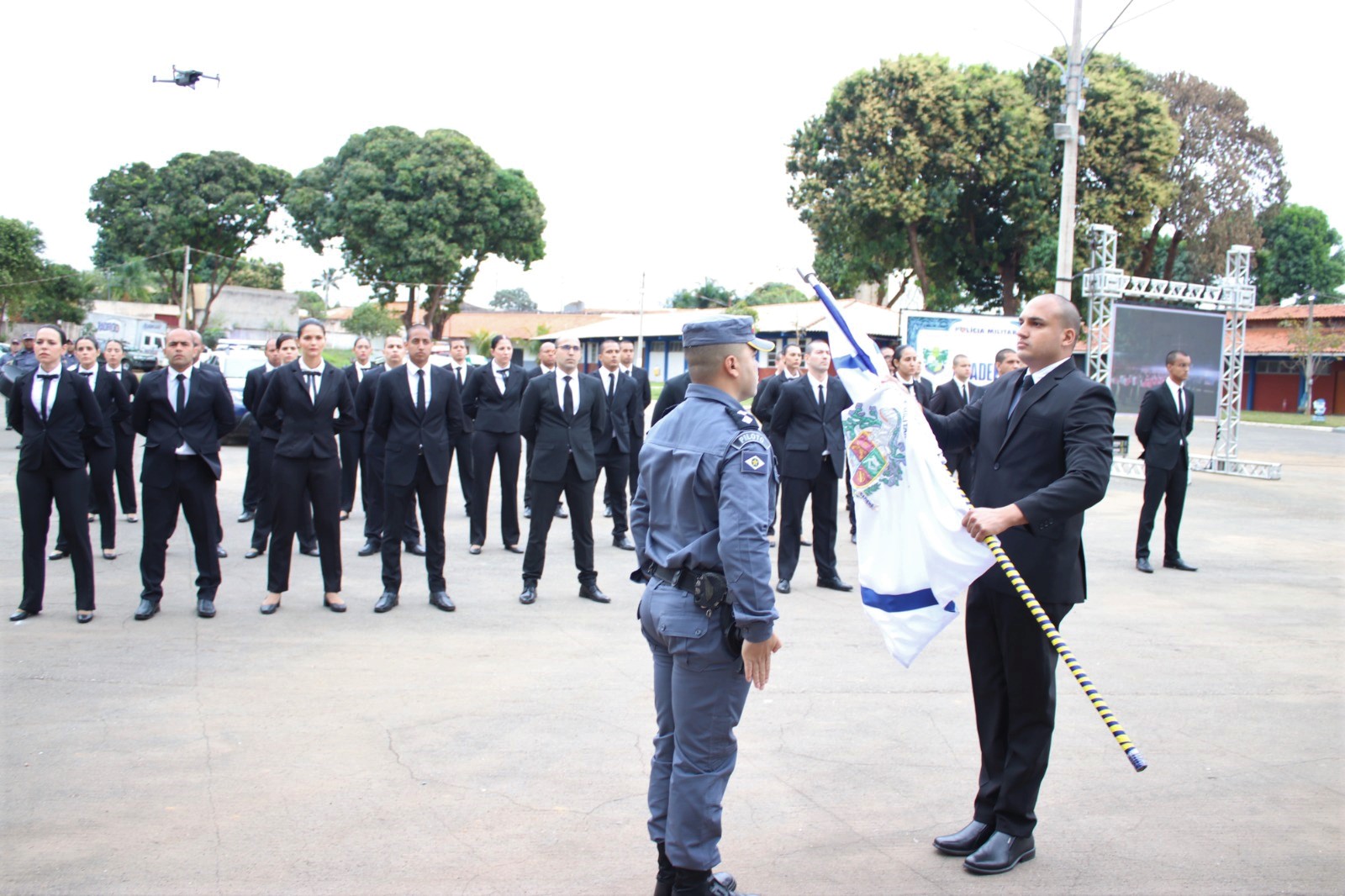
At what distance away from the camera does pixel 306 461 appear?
7.73 metres

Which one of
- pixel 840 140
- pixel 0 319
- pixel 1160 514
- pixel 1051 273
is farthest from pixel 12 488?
pixel 0 319

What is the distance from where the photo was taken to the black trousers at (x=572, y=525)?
8.26m

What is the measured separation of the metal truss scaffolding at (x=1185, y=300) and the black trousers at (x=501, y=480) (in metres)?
12.3

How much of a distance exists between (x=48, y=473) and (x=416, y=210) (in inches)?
1821

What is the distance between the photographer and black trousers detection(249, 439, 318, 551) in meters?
7.73

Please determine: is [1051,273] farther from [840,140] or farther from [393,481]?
[393,481]

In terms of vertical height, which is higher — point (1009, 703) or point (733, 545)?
point (733, 545)

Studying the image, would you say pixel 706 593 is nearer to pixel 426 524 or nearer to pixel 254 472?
pixel 426 524

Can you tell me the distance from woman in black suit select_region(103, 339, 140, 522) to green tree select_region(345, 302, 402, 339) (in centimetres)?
5753

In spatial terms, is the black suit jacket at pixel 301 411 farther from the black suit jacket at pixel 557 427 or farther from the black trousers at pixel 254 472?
the black trousers at pixel 254 472

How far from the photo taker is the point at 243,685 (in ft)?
19.3

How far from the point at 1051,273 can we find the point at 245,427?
2465 centimetres

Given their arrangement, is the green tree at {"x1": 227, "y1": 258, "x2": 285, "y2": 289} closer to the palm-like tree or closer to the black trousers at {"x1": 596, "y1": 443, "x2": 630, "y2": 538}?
the palm-like tree

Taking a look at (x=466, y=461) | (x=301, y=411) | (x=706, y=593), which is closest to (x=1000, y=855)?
(x=706, y=593)
